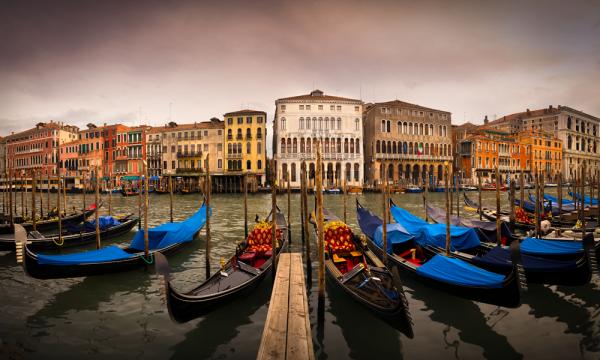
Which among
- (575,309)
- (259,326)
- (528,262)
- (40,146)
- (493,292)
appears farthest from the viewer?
(40,146)

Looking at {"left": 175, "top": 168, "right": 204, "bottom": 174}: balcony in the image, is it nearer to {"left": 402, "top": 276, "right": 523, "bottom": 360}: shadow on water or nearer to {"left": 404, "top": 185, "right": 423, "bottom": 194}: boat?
{"left": 404, "top": 185, "right": 423, "bottom": 194}: boat

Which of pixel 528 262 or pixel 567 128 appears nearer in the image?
pixel 528 262

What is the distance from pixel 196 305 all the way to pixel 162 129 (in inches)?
1548

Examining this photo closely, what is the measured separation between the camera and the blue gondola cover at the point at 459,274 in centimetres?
482

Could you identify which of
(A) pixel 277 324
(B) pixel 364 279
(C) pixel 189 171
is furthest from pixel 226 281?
(C) pixel 189 171

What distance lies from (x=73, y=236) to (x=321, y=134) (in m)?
29.7

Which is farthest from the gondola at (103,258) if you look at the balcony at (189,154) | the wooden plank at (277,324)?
the balcony at (189,154)

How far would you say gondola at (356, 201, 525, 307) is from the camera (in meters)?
4.50

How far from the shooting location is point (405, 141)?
39.9 m

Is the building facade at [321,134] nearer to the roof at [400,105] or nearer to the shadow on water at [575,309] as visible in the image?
the roof at [400,105]

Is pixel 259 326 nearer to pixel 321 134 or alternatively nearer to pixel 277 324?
pixel 277 324

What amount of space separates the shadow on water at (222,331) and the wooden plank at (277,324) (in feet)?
1.70

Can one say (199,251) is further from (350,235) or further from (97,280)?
(350,235)

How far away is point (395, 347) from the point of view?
4414 mm
